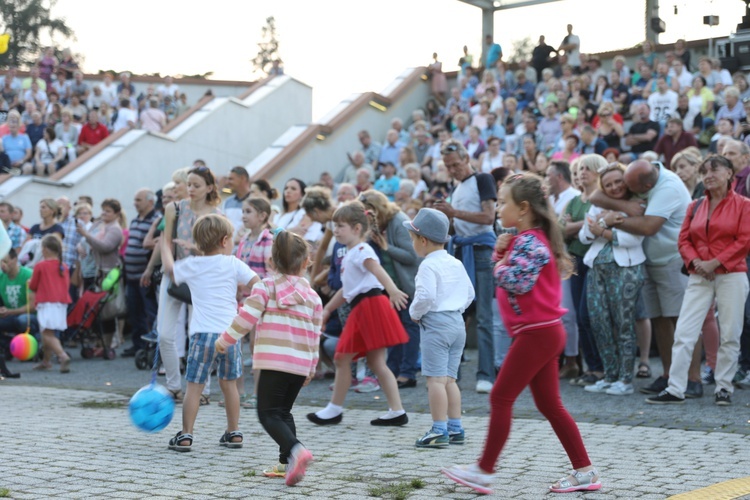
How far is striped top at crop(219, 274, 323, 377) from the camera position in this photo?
19.8 feet

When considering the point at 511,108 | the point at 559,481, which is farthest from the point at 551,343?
the point at 511,108

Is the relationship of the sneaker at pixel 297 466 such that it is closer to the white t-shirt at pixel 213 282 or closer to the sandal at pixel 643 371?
the white t-shirt at pixel 213 282

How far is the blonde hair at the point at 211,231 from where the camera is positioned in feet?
23.5

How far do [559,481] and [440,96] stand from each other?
19717 millimetres

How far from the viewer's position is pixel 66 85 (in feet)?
85.5

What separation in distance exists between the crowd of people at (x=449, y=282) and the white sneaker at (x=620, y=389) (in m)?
0.01

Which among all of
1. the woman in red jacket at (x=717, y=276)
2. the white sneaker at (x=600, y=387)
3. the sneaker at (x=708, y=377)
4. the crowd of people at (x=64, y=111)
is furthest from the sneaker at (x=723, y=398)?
the crowd of people at (x=64, y=111)

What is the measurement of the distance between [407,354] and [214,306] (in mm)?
3340

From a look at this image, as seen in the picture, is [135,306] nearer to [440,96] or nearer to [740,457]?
[740,457]

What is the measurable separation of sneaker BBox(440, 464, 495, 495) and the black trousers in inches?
39.5

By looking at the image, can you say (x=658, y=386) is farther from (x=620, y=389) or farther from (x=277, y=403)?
(x=277, y=403)

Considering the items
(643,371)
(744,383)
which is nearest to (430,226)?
(744,383)

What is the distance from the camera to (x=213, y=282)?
719 centimetres

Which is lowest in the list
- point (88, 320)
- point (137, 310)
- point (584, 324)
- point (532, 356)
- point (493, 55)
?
point (88, 320)
